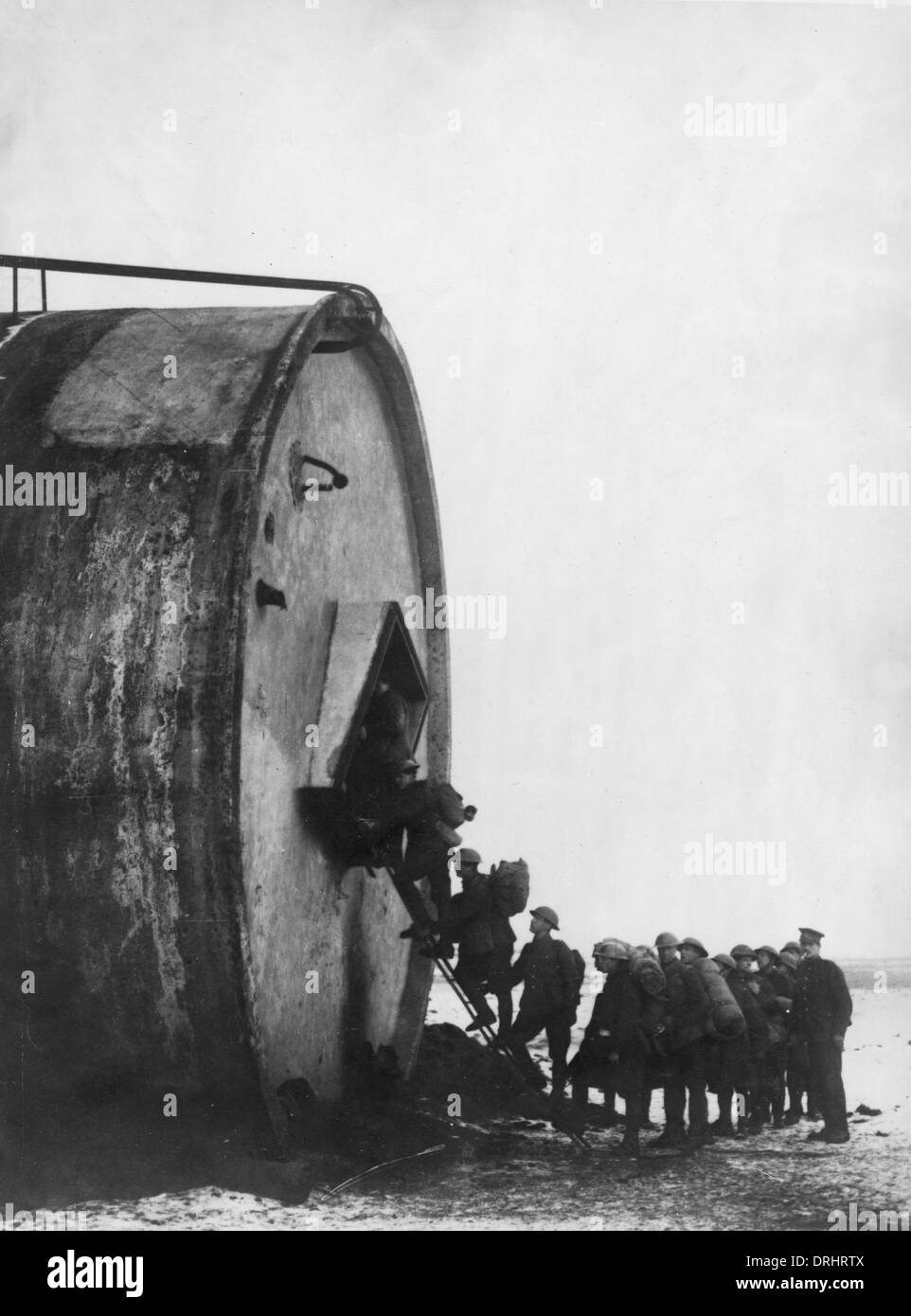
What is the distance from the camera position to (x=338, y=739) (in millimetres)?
7254

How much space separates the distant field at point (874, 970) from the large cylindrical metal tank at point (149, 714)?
15.4 ft

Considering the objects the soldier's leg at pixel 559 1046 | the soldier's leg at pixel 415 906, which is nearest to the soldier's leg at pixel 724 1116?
the soldier's leg at pixel 559 1046

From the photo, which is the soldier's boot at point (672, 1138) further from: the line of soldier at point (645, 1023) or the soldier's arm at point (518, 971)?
the soldier's arm at point (518, 971)

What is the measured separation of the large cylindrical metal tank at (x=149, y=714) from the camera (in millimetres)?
5980

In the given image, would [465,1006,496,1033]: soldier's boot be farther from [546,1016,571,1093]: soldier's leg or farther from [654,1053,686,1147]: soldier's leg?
[654,1053,686,1147]: soldier's leg

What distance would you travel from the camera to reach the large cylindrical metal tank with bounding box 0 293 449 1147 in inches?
235

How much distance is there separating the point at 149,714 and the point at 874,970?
6.56 m

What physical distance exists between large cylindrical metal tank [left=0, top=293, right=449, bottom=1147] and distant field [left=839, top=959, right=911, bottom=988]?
15.4 ft

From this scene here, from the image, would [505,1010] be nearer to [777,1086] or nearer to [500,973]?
[500,973]

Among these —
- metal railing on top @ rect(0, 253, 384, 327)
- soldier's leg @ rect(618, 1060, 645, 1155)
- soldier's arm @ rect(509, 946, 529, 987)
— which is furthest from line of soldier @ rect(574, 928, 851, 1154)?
metal railing on top @ rect(0, 253, 384, 327)

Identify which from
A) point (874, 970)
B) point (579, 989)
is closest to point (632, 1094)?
point (579, 989)

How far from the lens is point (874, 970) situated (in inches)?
419

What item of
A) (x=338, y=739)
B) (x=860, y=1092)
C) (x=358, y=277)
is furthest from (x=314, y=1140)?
(x=358, y=277)
